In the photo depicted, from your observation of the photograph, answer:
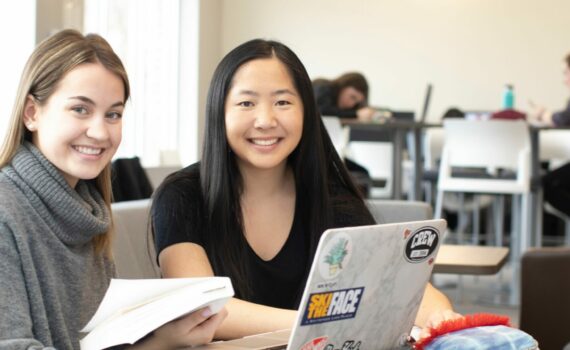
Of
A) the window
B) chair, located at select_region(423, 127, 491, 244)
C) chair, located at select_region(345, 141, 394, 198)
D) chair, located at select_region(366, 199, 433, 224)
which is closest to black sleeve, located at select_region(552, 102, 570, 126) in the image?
chair, located at select_region(423, 127, 491, 244)

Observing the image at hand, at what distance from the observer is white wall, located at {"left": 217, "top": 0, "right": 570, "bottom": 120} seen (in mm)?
9422

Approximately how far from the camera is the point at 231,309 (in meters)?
1.71

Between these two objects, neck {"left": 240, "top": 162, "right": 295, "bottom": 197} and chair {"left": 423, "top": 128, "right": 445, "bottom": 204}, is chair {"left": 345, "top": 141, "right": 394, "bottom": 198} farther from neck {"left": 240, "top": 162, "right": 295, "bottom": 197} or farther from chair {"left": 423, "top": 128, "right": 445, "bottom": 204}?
neck {"left": 240, "top": 162, "right": 295, "bottom": 197}

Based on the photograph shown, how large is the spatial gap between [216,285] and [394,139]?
538cm

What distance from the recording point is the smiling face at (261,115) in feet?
6.26

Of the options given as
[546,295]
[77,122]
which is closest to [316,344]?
[77,122]

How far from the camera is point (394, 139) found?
6.49m

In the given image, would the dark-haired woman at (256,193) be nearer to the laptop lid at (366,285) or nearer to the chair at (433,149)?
the laptop lid at (366,285)

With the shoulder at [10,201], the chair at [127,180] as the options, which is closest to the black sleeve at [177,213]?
the shoulder at [10,201]

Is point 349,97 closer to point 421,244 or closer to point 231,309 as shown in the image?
point 231,309

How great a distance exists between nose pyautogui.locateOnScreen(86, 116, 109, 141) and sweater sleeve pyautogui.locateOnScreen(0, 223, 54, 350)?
0.21m

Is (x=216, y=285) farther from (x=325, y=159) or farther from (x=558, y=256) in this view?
(x=558, y=256)

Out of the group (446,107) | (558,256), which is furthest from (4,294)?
(446,107)

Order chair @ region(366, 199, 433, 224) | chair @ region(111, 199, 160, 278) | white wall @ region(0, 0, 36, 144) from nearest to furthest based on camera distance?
chair @ region(111, 199, 160, 278) < chair @ region(366, 199, 433, 224) < white wall @ region(0, 0, 36, 144)
